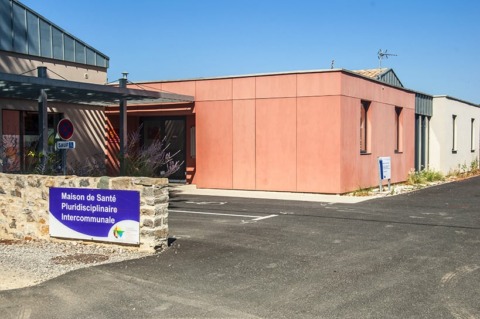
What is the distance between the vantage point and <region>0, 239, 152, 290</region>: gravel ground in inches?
285

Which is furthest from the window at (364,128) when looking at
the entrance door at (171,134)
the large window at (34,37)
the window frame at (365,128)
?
the large window at (34,37)

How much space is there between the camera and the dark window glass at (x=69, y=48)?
1986 cm

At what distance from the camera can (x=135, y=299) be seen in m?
6.11

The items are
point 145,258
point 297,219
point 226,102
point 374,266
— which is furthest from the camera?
point 226,102

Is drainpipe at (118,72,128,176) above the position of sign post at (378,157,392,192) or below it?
above

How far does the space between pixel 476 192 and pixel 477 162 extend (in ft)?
49.9

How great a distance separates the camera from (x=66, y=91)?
51.1 feet

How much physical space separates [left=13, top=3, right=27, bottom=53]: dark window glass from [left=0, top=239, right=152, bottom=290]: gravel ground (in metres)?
9.89

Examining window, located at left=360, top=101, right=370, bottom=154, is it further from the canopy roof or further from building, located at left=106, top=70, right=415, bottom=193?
the canopy roof

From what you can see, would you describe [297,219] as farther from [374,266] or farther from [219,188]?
[219,188]

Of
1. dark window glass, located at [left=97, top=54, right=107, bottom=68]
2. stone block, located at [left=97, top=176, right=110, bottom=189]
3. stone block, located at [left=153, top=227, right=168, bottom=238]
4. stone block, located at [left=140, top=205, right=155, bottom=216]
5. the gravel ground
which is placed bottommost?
the gravel ground

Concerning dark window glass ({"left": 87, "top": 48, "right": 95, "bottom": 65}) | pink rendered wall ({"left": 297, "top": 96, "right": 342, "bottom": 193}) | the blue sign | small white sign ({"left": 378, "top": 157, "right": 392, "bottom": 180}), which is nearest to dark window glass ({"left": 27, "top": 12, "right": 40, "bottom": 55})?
dark window glass ({"left": 87, "top": 48, "right": 95, "bottom": 65})

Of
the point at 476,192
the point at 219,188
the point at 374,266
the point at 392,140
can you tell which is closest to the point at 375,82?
the point at 392,140

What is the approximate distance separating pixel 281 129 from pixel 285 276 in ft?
38.6
